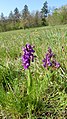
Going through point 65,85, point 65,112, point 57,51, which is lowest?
point 65,112

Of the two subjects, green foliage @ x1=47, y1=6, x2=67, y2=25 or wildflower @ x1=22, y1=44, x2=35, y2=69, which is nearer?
wildflower @ x1=22, y1=44, x2=35, y2=69

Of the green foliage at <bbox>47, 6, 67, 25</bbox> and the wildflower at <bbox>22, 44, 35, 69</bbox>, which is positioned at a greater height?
the wildflower at <bbox>22, 44, 35, 69</bbox>

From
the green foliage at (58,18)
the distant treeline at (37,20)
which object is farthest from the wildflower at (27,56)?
the green foliage at (58,18)

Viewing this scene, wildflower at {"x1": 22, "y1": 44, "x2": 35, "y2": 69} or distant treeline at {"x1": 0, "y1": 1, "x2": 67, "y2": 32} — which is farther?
distant treeline at {"x1": 0, "y1": 1, "x2": 67, "y2": 32}

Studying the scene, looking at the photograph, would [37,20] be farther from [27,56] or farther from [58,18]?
[27,56]

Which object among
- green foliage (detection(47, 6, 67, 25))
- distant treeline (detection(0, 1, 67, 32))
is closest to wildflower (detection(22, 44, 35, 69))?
distant treeline (detection(0, 1, 67, 32))

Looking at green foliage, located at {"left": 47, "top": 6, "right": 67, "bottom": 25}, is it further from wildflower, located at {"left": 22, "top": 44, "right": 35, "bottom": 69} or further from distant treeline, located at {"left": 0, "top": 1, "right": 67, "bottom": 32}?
wildflower, located at {"left": 22, "top": 44, "right": 35, "bottom": 69}

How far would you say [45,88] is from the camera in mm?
1812

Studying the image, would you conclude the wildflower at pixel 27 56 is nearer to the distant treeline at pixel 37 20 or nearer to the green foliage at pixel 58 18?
the distant treeline at pixel 37 20

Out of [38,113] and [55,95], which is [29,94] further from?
[55,95]

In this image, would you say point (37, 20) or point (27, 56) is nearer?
point (27, 56)

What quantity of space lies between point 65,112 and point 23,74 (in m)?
0.73

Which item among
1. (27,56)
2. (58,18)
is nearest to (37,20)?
(58,18)

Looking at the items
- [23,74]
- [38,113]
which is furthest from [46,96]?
[23,74]
